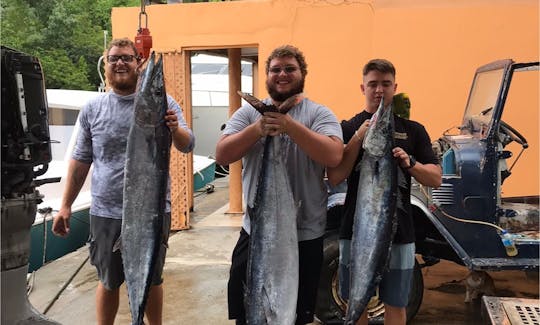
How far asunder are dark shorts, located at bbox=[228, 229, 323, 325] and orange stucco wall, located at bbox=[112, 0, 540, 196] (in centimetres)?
446

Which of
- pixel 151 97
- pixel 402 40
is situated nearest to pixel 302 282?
pixel 151 97

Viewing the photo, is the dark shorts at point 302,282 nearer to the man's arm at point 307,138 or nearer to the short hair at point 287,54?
the man's arm at point 307,138

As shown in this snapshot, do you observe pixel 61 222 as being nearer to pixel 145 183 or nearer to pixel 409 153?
pixel 145 183

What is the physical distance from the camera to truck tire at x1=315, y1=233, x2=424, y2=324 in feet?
12.2

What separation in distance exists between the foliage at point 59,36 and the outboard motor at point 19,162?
80.4 ft

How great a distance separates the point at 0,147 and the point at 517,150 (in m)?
5.89

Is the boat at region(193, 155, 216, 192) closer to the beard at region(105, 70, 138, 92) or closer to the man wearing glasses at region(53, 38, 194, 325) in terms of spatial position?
the man wearing glasses at region(53, 38, 194, 325)

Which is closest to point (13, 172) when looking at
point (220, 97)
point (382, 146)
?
point (382, 146)

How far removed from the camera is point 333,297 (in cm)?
376

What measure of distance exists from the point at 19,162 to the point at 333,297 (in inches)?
95.0

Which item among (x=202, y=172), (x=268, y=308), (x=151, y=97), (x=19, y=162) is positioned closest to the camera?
(x=151, y=97)

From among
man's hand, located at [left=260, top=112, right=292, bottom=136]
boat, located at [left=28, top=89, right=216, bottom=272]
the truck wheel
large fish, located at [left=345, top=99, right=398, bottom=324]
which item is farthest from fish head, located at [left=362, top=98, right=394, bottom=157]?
boat, located at [left=28, top=89, right=216, bottom=272]

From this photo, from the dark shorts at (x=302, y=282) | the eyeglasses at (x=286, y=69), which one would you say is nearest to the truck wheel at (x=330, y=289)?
the dark shorts at (x=302, y=282)

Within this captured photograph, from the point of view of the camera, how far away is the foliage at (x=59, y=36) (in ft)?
86.2
